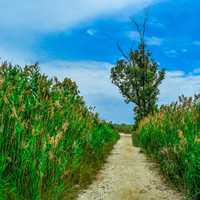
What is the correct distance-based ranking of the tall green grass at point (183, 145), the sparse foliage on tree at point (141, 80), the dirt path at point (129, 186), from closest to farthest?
the tall green grass at point (183, 145) → the dirt path at point (129, 186) → the sparse foliage on tree at point (141, 80)

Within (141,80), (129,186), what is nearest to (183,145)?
(129,186)

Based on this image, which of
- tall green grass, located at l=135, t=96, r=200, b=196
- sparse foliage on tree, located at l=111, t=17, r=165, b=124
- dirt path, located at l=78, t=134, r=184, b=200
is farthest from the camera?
sparse foliage on tree, located at l=111, t=17, r=165, b=124

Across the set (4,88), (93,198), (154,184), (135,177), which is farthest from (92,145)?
(4,88)

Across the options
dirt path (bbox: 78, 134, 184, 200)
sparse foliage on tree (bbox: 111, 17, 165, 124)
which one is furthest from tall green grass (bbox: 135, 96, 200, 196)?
sparse foliage on tree (bbox: 111, 17, 165, 124)

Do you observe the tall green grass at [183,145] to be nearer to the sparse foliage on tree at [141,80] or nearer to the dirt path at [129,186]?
the dirt path at [129,186]

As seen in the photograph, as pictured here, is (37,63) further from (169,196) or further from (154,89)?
(154,89)

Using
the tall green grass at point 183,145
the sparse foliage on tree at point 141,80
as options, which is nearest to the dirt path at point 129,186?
the tall green grass at point 183,145

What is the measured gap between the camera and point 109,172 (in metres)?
11.4

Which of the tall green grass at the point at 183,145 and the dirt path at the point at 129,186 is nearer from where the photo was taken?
the tall green grass at the point at 183,145

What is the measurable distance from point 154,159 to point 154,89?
3154cm

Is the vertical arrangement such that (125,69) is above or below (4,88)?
above

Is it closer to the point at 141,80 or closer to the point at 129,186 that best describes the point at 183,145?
the point at 129,186

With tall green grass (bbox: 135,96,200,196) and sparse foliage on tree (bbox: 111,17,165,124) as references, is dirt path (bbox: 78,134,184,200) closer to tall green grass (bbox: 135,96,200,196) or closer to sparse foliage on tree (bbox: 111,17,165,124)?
tall green grass (bbox: 135,96,200,196)

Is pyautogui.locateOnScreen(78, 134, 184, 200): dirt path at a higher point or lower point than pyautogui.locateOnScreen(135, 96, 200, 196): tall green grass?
lower
